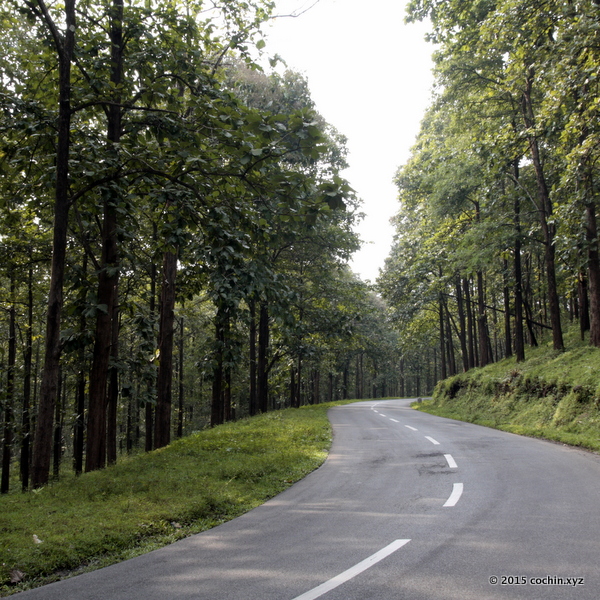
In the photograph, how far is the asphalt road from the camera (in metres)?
4.03

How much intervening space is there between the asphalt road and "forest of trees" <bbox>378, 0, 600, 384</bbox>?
333 inches

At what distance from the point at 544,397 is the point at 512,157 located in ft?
27.7

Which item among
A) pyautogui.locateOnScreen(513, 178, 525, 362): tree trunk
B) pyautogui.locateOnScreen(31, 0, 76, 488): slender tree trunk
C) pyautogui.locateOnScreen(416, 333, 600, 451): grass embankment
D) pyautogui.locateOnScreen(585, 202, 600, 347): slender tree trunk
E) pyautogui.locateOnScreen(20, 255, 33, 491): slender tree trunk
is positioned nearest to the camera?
pyautogui.locateOnScreen(31, 0, 76, 488): slender tree trunk

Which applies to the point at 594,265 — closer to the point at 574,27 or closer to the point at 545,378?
the point at 545,378

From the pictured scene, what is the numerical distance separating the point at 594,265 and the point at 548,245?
3032mm

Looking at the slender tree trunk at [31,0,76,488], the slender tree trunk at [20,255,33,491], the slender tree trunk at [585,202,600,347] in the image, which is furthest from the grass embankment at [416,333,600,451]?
the slender tree trunk at [20,255,33,491]

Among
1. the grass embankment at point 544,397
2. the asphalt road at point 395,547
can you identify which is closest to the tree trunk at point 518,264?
the grass embankment at point 544,397

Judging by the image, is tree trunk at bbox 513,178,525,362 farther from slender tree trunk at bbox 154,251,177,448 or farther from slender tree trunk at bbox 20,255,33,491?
slender tree trunk at bbox 20,255,33,491

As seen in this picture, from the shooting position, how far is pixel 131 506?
660 centimetres

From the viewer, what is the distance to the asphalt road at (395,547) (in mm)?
4027

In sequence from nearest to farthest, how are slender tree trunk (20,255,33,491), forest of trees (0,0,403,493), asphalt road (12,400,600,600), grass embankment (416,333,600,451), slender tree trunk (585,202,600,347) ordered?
asphalt road (12,400,600,600) < forest of trees (0,0,403,493) < grass embankment (416,333,600,451) < slender tree trunk (585,202,600,347) < slender tree trunk (20,255,33,491)

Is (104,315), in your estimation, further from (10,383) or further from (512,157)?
(512,157)

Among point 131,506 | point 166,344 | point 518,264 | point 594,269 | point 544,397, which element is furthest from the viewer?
point 518,264

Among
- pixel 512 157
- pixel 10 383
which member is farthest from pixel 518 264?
pixel 10 383
